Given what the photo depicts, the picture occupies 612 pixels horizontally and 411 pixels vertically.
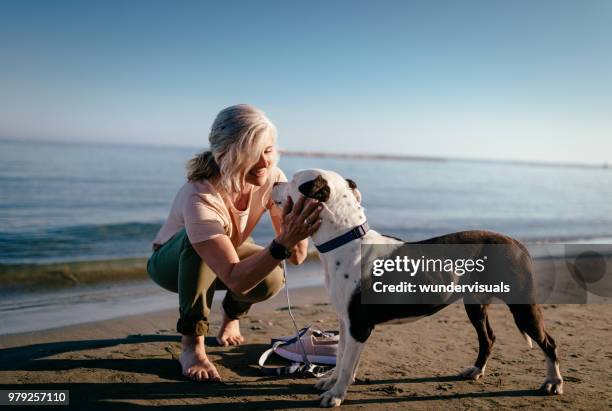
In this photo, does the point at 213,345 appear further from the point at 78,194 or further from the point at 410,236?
the point at 78,194

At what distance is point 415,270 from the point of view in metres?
3.22

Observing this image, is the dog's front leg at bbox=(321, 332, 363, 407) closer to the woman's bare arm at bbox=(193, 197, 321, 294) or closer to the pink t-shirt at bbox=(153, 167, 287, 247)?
the woman's bare arm at bbox=(193, 197, 321, 294)

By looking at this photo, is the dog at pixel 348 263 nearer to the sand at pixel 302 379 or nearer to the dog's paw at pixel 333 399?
the dog's paw at pixel 333 399

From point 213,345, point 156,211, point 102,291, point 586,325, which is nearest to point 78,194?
point 156,211

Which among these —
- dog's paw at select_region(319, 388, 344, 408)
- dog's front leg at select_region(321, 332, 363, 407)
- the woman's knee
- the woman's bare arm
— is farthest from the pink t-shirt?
dog's paw at select_region(319, 388, 344, 408)

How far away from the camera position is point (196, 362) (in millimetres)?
3740

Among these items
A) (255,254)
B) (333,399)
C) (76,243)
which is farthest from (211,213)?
(76,243)

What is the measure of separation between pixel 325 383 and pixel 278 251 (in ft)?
3.42

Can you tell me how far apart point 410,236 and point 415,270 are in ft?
31.6

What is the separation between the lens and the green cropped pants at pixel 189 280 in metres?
3.74

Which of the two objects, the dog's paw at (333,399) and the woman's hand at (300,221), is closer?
the woman's hand at (300,221)

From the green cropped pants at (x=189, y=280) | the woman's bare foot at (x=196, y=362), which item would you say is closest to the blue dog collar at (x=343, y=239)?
the green cropped pants at (x=189, y=280)

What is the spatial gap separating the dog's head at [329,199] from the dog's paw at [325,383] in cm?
104

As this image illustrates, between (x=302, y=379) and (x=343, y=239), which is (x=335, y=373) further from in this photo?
(x=343, y=239)
